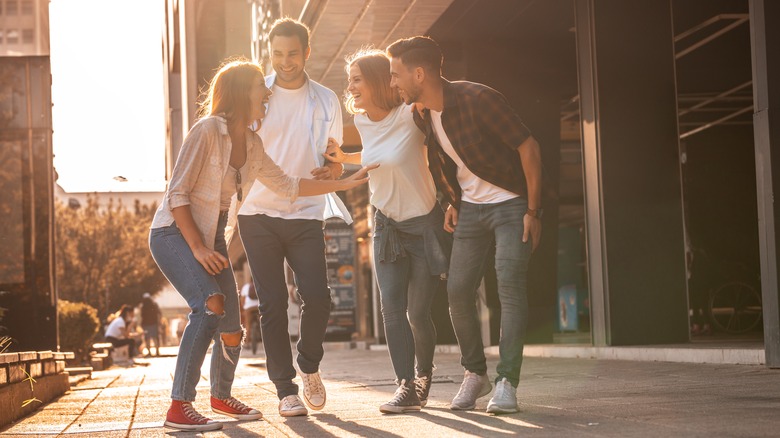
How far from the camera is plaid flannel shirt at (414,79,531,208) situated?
18.6 feet

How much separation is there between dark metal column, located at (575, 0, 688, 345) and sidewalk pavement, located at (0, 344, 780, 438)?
1.87 meters

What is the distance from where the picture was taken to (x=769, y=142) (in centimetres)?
784

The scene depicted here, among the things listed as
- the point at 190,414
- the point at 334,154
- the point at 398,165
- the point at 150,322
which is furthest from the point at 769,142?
the point at 150,322

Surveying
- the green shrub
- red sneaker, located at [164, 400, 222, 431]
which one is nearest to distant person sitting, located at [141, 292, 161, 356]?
the green shrub

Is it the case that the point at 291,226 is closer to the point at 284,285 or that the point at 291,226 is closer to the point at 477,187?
the point at 284,285

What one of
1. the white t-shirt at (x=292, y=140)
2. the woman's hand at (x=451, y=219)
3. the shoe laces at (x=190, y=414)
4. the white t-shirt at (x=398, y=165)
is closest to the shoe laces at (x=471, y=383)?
the woman's hand at (x=451, y=219)

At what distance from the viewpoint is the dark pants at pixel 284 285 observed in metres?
6.08

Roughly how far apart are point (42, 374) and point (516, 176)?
195 inches

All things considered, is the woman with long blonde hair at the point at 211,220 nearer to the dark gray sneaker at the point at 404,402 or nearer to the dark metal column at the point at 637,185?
the dark gray sneaker at the point at 404,402

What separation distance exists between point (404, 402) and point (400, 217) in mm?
979

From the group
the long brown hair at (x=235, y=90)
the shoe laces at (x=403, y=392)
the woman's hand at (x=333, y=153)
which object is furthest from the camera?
the woman's hand at (x=333, y=153)

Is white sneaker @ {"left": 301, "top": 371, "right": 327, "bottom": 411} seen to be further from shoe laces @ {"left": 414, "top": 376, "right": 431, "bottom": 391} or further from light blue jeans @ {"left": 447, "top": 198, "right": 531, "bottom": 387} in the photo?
light blue jeans @ {"left": 447, "top": 198, "right": 531, "bottom": 387}

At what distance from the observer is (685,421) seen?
15.3ft

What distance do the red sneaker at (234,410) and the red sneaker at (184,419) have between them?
0.43 m
